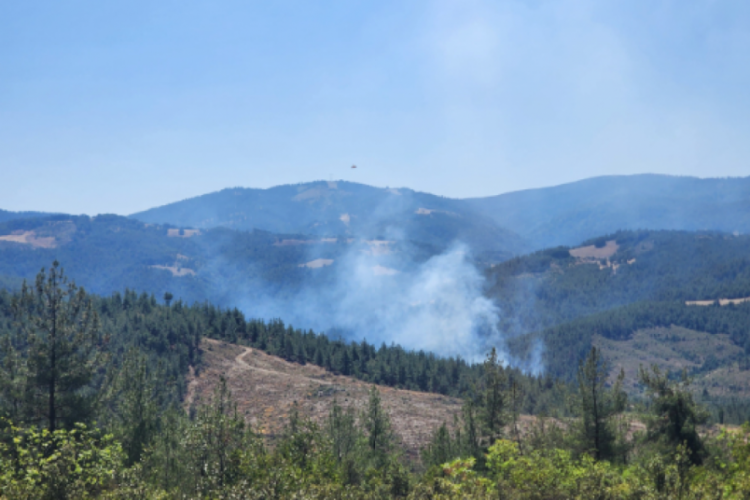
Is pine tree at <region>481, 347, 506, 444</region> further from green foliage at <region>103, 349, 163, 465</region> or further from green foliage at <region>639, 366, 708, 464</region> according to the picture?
green foliage at <region>103, 349, 163, 465</region>

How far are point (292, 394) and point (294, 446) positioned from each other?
60964 mm

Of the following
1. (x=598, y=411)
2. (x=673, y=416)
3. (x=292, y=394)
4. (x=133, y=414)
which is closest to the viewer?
(x=673, y=416)

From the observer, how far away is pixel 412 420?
3162 inches

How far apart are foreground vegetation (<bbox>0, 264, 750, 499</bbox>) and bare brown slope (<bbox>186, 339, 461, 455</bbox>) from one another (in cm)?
1477

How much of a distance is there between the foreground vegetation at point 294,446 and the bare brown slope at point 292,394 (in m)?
14.8

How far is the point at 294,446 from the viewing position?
106ft

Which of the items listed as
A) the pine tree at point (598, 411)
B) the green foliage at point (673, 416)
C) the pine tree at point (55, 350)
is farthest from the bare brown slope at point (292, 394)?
the green foliage at point (673, 416)

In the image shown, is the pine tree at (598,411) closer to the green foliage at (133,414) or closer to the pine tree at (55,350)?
the green foliage at (133,414)

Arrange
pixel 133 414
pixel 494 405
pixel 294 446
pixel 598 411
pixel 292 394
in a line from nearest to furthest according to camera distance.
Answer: pixel 294 446 → pixel 598 411 → pixel 133 414 → pixel 494 405 → pixel 292 394

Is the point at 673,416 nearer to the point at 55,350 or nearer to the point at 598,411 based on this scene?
the point at 598,411

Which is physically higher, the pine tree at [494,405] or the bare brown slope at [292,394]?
the pine tree at [494,405]

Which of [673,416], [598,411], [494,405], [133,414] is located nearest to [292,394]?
[133,414]

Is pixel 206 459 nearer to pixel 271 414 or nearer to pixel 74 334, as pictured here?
pixel 74 334

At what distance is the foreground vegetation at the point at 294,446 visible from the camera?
2238 cm
